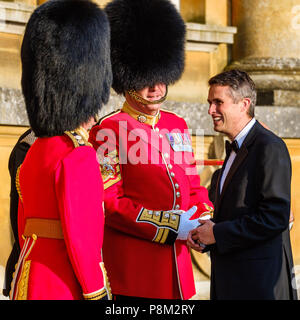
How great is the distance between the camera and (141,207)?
341cm

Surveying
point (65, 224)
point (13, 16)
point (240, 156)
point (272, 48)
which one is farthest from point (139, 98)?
point (272, 48)

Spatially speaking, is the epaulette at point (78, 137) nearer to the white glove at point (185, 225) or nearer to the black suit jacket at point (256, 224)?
the black suit jacket at point (256, 224)

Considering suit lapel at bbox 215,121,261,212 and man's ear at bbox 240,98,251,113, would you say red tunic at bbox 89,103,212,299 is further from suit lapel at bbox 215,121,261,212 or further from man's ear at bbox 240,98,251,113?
man's ear at bbox 240,98,251,113

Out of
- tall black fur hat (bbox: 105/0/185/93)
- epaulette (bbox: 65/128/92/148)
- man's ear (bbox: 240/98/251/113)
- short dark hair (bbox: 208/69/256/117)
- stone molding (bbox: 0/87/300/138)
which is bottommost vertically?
stone molding (bbox: 0/87/300/138)

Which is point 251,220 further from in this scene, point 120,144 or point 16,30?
point 16,30

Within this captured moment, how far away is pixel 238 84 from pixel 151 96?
0.68 m

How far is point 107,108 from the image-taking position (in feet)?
17.0

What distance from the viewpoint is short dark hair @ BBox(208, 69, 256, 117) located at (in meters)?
3.13

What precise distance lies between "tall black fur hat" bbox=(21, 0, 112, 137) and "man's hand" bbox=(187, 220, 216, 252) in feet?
2.24

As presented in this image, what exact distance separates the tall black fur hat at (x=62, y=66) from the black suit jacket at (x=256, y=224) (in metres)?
0.68

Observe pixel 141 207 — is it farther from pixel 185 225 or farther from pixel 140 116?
pixel 140 116

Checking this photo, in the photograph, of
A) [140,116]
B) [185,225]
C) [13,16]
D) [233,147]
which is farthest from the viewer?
[13,16]

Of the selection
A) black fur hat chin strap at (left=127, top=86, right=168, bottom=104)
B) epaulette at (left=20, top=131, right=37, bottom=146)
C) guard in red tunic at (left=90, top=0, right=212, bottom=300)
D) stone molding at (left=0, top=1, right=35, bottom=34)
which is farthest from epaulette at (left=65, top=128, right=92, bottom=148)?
stone molding at (left=0, top=1, right=35, bottom=34)
